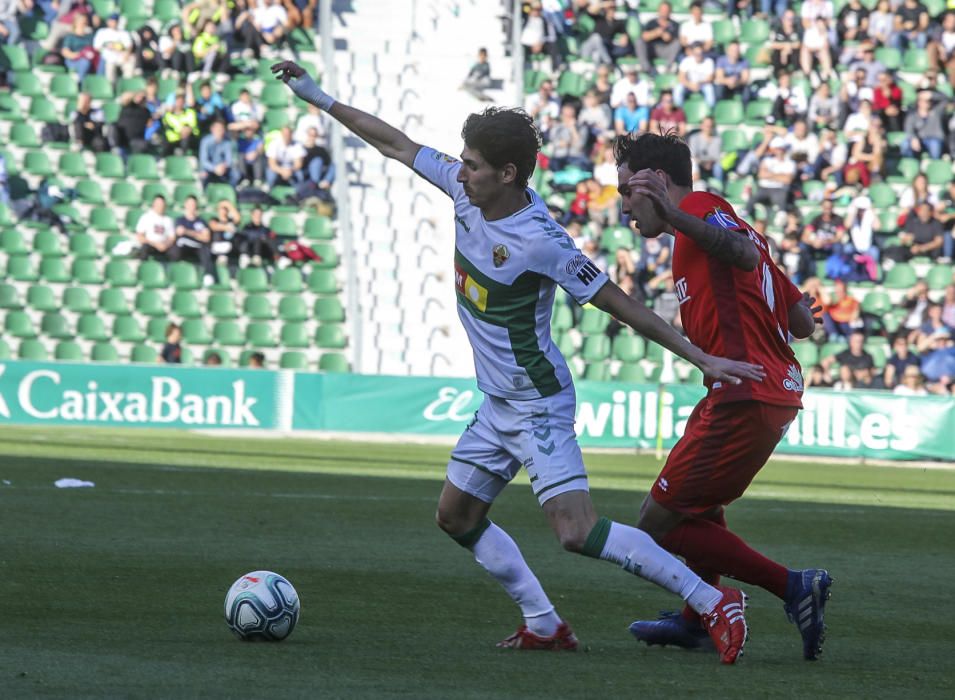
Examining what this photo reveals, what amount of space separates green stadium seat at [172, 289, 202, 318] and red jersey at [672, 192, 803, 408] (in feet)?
63.1

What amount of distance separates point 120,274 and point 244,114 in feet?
10.7

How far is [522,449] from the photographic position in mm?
6141

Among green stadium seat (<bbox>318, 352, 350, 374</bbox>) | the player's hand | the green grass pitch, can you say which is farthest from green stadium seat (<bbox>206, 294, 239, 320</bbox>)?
the player's hand

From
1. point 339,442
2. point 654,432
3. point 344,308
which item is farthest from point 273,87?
point 654,432

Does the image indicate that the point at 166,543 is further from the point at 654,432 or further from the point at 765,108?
the point at 765,108

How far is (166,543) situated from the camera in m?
9.69

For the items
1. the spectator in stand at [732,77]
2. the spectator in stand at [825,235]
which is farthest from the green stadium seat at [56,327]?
the spectator in stand at [825,235]

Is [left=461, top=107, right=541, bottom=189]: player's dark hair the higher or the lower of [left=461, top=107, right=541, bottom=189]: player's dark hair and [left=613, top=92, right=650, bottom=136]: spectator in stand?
the lower

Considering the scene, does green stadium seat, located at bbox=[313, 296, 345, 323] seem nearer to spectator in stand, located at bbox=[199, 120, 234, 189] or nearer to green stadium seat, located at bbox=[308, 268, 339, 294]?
green stadium seat, located at bbox=[308, 268, 339, 294]

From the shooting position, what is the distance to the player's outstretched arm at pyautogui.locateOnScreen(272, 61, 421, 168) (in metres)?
6.65

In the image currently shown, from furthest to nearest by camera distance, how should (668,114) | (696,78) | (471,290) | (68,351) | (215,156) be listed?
Answer: (696,78)
(668,114)
(215,156)
(68,351)
(471,290)

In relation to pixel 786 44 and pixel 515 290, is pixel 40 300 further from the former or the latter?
pixel 515 290

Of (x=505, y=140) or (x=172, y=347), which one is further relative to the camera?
(x=172, y=347)

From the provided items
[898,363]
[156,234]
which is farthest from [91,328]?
[898,363]
